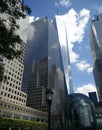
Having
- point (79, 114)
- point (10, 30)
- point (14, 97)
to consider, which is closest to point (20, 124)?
point (79, 114)

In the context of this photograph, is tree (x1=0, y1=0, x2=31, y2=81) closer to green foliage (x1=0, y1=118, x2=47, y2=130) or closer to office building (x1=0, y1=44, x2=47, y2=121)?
green foliage (x1=0, y1=118, x2=47, y2=130)

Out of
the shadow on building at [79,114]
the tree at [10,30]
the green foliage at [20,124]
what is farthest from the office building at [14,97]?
the tree at [10,30]

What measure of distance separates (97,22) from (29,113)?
13297 centimetres

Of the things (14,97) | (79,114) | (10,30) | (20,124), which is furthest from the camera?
(14,97)

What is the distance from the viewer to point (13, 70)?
9938 centimetres

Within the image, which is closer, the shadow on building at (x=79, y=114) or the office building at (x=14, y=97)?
the shadow on building at (x=79, y=114)

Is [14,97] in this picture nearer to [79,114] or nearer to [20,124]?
[20,124]

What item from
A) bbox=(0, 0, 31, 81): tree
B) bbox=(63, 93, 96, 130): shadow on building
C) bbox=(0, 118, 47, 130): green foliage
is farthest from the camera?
bbox=(63, 93, 96, 130): shadow on building

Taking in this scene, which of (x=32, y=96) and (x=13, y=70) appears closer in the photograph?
(x=13, y=70)

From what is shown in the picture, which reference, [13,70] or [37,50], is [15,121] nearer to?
[13,70]

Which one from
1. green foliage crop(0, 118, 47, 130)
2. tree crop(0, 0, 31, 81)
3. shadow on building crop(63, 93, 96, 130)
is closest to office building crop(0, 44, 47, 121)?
green foliage crop(0, 118, 47, 130)

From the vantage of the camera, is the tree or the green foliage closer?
the tree

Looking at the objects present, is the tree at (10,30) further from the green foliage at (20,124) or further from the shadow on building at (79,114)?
the shadow on building at (79,114)

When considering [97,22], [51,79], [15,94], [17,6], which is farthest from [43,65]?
[17,6]
